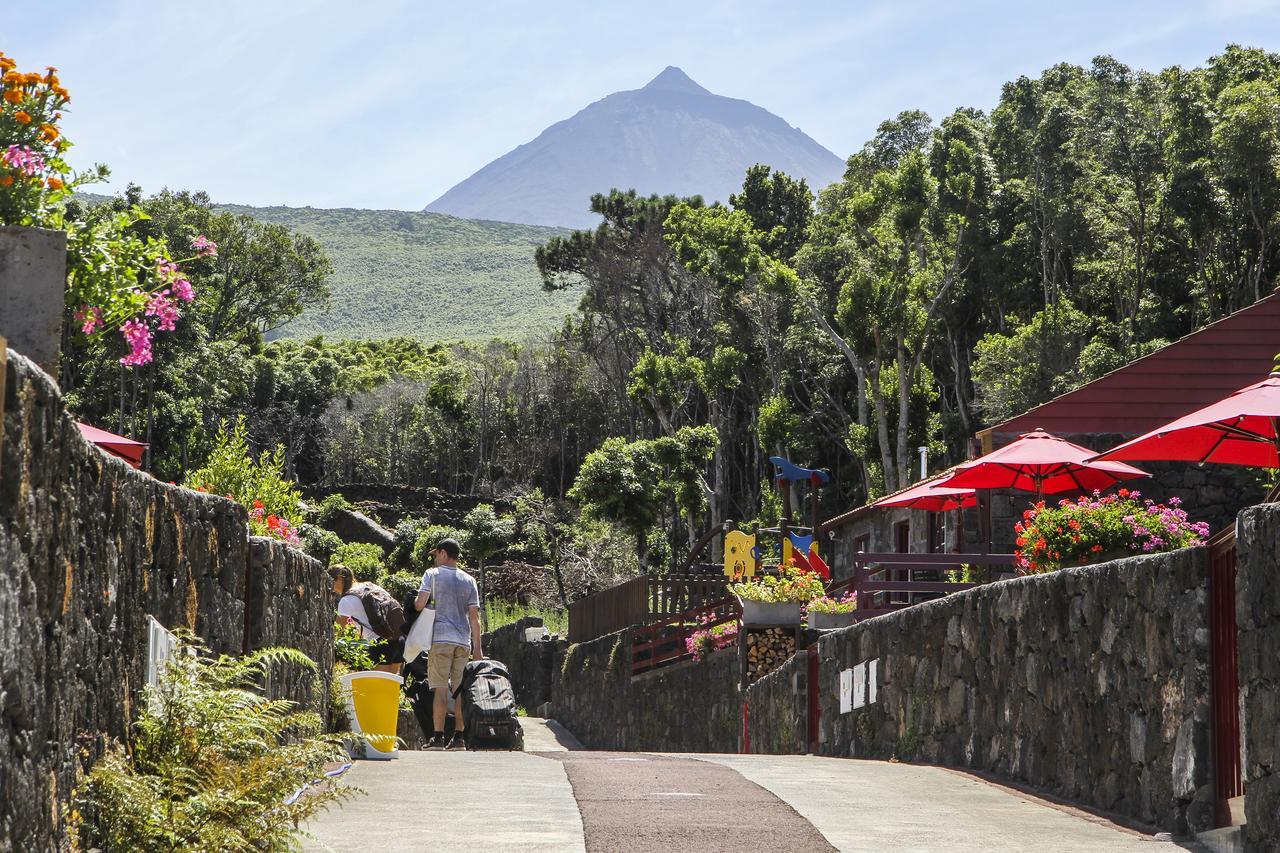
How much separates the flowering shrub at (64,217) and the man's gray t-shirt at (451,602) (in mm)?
4310

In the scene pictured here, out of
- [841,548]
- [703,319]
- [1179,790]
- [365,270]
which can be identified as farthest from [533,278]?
[1179,790]

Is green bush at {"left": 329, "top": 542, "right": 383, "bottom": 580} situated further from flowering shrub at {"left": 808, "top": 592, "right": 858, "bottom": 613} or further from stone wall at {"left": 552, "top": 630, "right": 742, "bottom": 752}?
flowering shrub at {"left": 808, "top": 592, "right": 858, "bottom": 613}

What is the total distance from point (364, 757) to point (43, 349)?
5281 mm

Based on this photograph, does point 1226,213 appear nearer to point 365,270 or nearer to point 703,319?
point 703,319

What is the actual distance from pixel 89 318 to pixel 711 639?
15130 mm

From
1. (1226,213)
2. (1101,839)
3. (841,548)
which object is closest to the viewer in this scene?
(1101,839)

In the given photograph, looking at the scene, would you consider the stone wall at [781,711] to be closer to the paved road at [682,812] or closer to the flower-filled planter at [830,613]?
the flower-filled planter at [830,613]

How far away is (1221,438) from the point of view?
12.1m

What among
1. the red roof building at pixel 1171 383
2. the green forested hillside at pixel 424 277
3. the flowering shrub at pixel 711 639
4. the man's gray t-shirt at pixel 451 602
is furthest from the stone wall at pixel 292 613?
the green forested hillside at pixel 424 277

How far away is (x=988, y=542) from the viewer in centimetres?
1966

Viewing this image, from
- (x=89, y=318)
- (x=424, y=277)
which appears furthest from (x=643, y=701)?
(x=424, y=277)

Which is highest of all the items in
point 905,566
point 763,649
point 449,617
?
point 905,566

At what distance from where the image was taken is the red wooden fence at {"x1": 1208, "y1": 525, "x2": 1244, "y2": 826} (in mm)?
6703

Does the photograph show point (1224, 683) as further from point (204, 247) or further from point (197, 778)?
point (204, 247)
